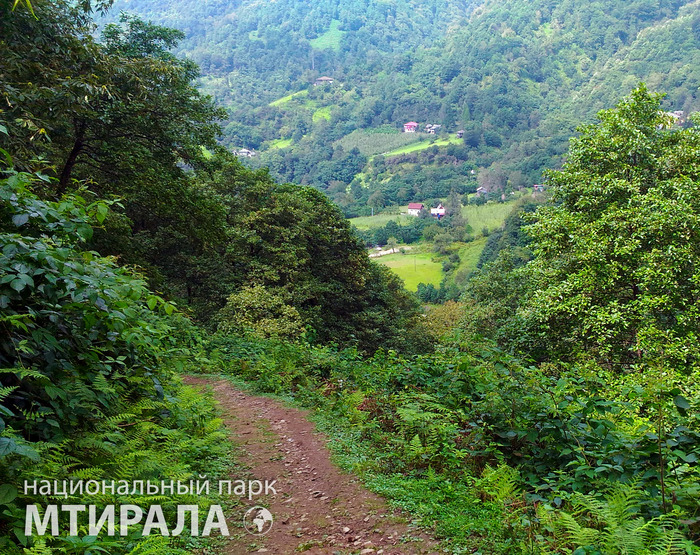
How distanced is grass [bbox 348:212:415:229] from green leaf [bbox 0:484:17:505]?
3760 inches

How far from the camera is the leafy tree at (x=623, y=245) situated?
31.6 feet

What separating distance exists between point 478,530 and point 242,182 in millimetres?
20166

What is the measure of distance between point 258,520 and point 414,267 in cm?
7768

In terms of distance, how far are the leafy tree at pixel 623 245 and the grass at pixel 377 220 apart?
8561 centimetres

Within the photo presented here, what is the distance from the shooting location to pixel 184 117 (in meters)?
10.8

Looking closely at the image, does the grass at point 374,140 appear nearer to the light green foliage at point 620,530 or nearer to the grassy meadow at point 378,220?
the grassy meadow at point 378,220

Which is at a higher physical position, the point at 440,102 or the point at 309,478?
the point at 440,102

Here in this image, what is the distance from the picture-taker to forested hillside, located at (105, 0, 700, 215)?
122 metres

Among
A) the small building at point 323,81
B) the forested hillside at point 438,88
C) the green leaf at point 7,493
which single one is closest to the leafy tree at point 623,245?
the green leaf at point 7,493

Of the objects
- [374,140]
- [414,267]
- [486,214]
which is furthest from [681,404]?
[374,140]

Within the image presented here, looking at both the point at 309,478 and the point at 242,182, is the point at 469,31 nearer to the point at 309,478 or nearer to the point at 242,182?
the point at 242,182

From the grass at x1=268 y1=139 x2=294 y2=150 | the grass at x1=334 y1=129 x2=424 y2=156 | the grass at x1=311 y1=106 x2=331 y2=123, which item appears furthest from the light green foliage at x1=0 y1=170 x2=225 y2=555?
the grass at x1=311 y1=106 x2=331 y2=123

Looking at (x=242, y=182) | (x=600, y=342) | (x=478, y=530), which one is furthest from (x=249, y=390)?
(x=242, y=182)

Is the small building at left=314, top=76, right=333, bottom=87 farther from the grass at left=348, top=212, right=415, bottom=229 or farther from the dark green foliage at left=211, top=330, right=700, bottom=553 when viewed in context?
the dark green foliage at left=211, top=330, right=700, bottom=553
